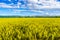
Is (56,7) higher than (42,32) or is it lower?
higher

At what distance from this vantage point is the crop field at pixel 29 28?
5.84ft

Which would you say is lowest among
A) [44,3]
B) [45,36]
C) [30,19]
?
[45,36]

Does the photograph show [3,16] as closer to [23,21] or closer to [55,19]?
[23,21]

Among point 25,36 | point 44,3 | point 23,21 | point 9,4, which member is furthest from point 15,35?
point 44,3

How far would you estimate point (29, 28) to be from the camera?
6.18 ft

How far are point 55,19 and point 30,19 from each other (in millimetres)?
284

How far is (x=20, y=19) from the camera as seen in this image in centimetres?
201

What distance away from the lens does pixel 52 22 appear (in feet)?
6.47

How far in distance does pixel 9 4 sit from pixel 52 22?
1.69 feet

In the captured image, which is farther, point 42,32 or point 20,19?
point 20,19

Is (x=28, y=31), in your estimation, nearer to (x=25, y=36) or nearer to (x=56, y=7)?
(x=25, y=36)

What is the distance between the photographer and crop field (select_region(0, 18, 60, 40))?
1780 mm

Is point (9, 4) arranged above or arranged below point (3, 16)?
above

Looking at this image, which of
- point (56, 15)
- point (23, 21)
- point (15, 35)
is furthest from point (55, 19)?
point (15, 35)
